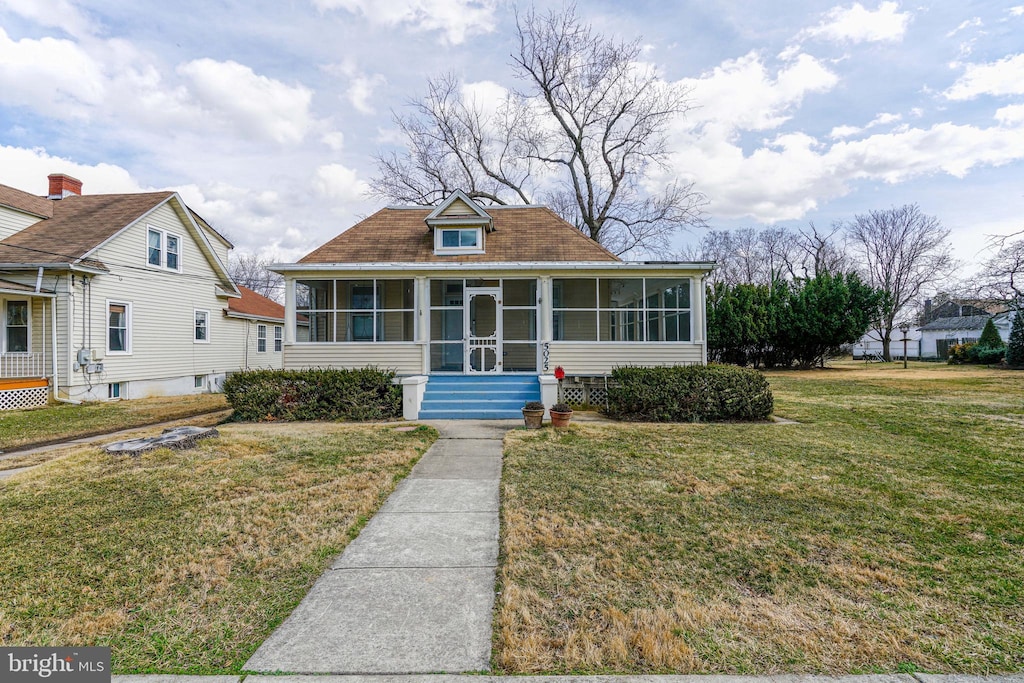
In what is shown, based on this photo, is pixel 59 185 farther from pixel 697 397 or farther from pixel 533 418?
pixel 697 397

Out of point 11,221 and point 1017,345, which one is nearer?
point 11,221

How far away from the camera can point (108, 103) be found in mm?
12438

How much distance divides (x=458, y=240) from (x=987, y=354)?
3231 cm

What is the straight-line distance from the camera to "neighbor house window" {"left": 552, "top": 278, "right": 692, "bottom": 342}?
1244 centimetres

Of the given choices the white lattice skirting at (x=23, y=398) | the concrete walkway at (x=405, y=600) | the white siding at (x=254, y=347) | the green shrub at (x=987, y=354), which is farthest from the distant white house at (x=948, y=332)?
the white lattice skirting at (x=23, y=398)

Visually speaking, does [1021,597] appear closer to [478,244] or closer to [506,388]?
[506,388]

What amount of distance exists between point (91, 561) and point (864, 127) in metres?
21.4

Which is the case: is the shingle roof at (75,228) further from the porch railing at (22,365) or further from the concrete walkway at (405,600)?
the concrete walkway at (405,600)

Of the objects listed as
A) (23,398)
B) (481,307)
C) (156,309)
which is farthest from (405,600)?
(156,309)

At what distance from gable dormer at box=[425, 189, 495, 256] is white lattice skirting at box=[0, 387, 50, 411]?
1099cm

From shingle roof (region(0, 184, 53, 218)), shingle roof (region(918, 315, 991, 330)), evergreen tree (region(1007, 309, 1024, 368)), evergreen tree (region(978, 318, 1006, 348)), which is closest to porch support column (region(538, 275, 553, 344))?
shingle roof (region(0, 184, 53, 218))

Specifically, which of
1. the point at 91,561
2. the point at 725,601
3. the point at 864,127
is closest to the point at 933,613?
the point at 725,601

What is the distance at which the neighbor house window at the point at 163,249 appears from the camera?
14.9 metres

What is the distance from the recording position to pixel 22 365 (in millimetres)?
12039
